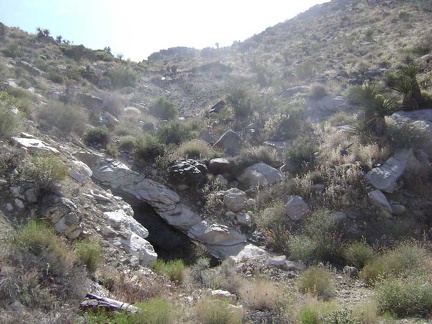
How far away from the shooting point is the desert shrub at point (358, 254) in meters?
7.46

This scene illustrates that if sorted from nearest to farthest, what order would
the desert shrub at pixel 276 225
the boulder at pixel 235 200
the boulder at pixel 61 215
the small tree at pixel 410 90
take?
the boulder at pixel 61 215, the desert shrub at pixel 276 225, the boulder at pixel 235 200, the small tree at pixel 410 90

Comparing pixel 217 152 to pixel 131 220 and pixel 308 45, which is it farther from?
pixel 308 45

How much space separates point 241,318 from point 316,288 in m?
1.68

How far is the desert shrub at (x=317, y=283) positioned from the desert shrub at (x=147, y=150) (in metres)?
5.57

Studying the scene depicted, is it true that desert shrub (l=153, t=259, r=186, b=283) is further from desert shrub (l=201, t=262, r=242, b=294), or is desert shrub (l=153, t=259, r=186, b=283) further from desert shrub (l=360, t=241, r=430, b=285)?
desert shrub (l=360, t=241, r=430, b=285)

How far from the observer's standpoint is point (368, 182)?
30.6 feet

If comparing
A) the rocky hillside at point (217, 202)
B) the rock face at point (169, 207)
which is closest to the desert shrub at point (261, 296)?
the rocky hillside at point (217, 202)

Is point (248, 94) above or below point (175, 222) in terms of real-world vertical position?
above

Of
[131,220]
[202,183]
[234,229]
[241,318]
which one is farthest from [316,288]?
[202,183]

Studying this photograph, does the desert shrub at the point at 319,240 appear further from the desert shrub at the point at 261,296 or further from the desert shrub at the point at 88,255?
the desert shrub at the point at 88,255

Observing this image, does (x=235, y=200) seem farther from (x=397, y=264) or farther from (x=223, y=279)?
(x=397, y=264)

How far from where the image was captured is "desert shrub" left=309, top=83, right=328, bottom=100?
15.6m

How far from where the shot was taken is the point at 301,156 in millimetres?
10602

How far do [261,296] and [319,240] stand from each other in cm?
262
